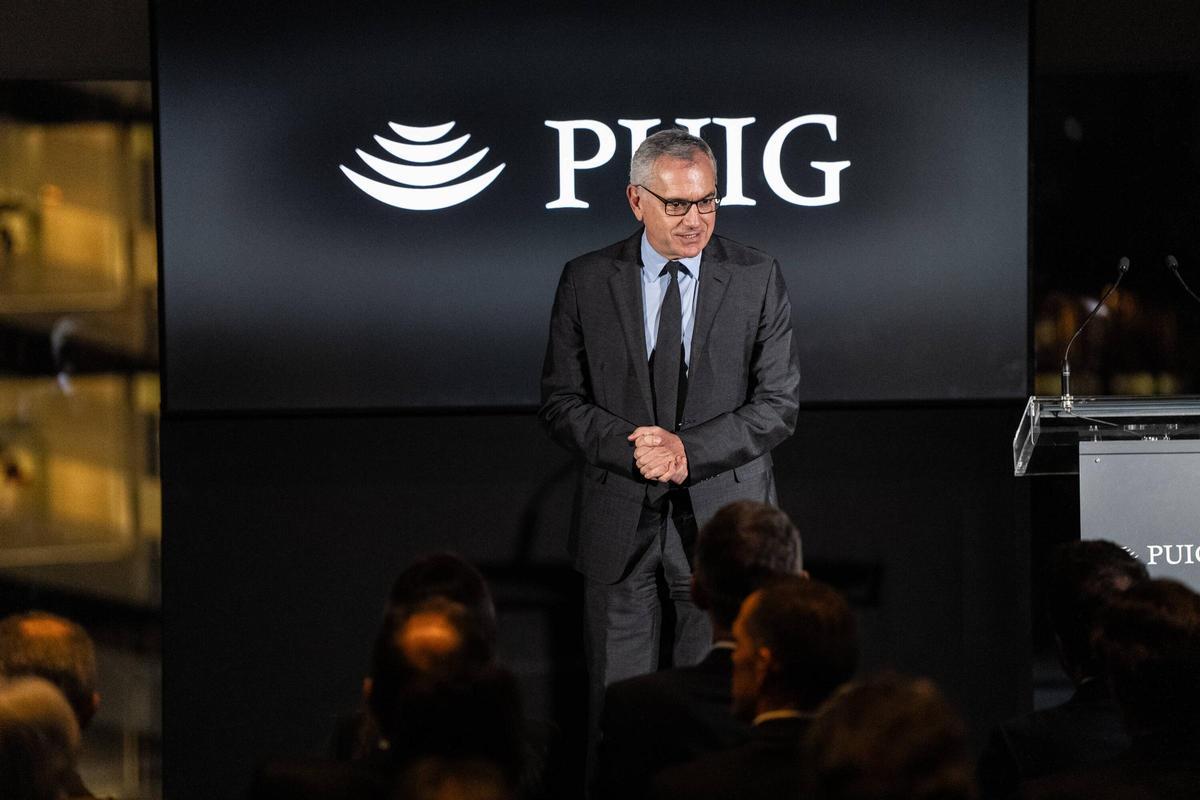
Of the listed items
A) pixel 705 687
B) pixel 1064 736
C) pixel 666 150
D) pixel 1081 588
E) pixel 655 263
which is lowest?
pixel 1064 736

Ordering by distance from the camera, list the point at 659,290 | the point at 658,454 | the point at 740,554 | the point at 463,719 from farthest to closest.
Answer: the point at 659,290
the point at 658,454
the point at 740,554
the point at 463,719

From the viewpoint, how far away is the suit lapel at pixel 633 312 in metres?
4.19

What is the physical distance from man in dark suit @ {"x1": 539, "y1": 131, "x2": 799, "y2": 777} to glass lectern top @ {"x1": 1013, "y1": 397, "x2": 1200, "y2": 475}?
61 cm

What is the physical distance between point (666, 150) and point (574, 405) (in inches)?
27.8

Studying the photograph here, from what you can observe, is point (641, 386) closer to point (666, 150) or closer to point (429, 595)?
point (666, 150)

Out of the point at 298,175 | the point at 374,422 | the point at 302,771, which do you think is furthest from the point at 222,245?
the point at 302,771

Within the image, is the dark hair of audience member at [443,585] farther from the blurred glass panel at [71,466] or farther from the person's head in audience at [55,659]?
the blurred glass panel at [71,466]

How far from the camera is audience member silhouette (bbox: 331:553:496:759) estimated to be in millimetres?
2883

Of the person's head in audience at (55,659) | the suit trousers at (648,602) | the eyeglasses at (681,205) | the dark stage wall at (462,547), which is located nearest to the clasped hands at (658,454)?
the suit trousers at (648,602)

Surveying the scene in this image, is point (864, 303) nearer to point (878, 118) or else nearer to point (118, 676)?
point (878, 118)

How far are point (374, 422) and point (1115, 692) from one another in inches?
117

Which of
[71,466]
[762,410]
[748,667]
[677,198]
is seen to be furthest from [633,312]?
[71,466]

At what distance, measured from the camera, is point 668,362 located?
4195mm

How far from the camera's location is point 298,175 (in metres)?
5.05
